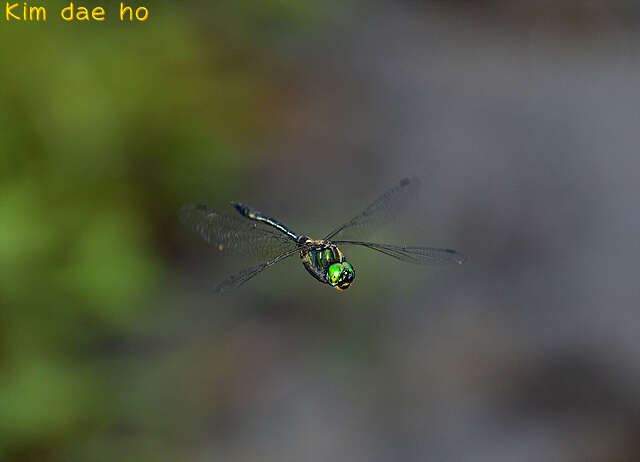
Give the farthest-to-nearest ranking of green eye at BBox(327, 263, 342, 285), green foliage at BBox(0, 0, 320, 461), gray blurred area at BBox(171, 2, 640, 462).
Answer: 1. gray blurred area at BBox(171, 2, 640, 462)
2. green foliage at BBox(0, 0, 320, 461)
3. green eye at BBox(327, 263, 342, 285)

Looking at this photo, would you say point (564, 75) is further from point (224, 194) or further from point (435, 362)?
point (224, 194)

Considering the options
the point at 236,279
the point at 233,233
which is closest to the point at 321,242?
the point at 233,233

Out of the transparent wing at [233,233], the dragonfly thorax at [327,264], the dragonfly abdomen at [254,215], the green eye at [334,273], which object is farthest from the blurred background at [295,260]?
the green eye at [334,273]

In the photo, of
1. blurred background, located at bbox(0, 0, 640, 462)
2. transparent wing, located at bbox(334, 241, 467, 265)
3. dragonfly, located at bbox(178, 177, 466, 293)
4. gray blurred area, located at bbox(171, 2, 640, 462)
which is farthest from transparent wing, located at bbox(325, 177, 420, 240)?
gray blurred area, located at bbox(171, 2, 640, 462)

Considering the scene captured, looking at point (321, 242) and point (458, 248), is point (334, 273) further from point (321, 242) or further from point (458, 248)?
point (458, 248)

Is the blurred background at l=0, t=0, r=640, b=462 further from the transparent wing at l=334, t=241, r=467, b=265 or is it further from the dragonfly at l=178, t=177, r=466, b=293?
the transparent wing at l=334, t=241, r=467, b=265

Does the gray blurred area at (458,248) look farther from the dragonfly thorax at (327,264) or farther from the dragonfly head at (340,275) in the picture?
the dragonfly head at (340,275)
